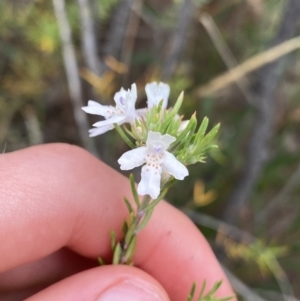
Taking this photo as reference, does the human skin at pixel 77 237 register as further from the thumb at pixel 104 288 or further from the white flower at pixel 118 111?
the white flower at pixel 118 111

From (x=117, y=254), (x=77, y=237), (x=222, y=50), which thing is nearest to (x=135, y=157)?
(x=117, y=254)

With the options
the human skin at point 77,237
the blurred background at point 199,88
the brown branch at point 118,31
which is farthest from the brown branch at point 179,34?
the human skin at point 77,237

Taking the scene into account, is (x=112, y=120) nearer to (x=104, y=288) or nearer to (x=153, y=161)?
(x=153, y=161)

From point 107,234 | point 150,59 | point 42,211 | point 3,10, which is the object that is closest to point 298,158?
point 150,59

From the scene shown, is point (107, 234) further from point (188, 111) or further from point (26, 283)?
point (188, 111)

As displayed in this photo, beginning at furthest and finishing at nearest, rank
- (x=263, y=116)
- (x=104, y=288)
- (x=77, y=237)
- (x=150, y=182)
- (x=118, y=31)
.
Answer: (x=118, y=31) → (x=263, y=116) → (x=77, y=237) → (x=104, y=288) → (x=150, y=182)

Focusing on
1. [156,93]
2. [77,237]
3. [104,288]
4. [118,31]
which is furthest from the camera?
[118,31]

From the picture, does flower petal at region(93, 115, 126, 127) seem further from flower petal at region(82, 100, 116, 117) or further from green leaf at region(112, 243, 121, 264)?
green leaf at region(112, 243, 121, 264)
